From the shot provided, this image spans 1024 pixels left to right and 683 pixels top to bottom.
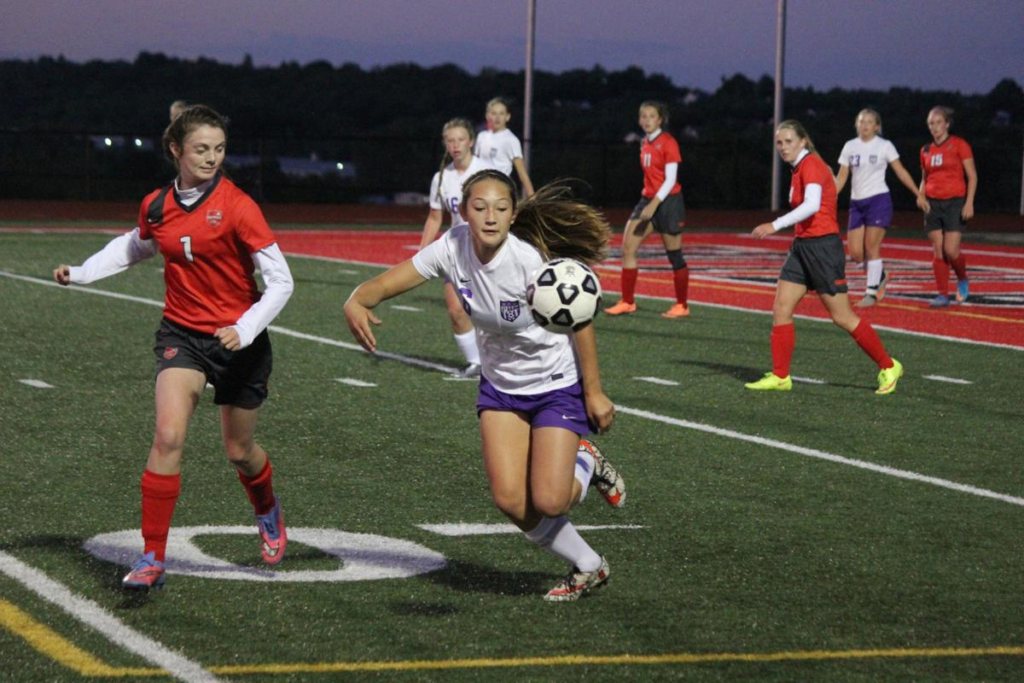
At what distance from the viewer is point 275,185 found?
153ft

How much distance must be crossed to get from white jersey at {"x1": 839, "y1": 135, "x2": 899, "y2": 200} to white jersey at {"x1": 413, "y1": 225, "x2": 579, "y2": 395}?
12410mm

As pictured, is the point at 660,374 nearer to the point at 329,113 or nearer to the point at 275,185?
the point at 275,185

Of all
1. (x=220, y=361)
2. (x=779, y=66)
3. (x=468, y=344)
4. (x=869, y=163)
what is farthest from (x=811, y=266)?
(x=779, y=66)

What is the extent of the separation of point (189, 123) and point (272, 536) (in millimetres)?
1623

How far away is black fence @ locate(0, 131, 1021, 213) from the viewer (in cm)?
4294

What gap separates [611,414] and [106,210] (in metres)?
35.4

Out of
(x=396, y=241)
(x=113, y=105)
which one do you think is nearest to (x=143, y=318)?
(x=396, y=241)

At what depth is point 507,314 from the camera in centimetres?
599

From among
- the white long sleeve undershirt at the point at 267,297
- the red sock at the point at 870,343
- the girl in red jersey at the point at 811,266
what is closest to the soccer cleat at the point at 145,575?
the white long sleeve undershirt at the point at 267,297

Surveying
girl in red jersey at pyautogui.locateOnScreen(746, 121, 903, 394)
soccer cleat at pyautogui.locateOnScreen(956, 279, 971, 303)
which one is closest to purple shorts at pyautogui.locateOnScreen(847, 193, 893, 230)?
soccer cleat at pyautogui.locateOnScreen(956, 279, 971, 303)

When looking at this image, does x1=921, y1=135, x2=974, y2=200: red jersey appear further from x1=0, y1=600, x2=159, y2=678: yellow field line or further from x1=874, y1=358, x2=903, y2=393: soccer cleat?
x1=0, y1=600, x2=159, y2=678: yellow field line

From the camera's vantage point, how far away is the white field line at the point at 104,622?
5.01 metres

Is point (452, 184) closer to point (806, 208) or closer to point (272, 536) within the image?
point (806, 208)

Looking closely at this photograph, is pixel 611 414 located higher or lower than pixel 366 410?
higher
